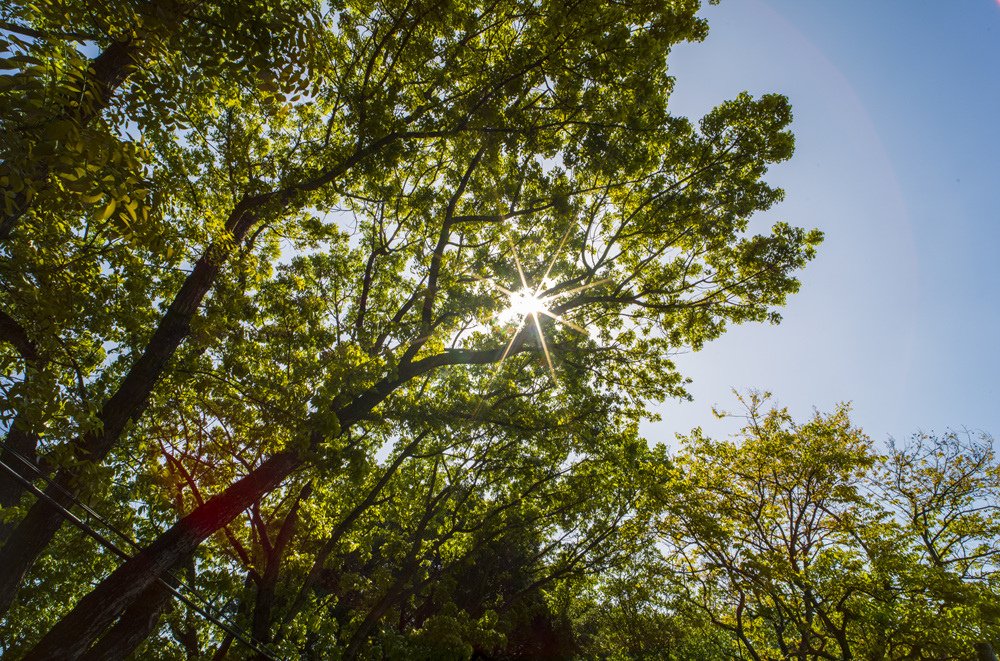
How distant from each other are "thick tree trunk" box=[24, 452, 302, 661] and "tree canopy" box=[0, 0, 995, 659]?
27mm

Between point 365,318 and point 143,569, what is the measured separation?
622 cm

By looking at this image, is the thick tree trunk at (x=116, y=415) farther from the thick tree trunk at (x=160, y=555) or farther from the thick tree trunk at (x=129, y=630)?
the thick tree trunk at (x=129, y=630)

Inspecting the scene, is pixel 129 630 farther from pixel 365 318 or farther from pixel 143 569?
pixel 365 318

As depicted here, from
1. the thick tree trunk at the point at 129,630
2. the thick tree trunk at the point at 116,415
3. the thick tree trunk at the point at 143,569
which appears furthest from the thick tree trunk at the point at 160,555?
the thick tree trunk at the point at 116,415

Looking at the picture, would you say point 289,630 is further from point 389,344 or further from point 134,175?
point 134,175

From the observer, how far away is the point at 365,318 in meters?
10.6

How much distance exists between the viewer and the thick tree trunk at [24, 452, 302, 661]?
4.82 metres

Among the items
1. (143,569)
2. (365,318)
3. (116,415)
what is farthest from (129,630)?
(365,318)

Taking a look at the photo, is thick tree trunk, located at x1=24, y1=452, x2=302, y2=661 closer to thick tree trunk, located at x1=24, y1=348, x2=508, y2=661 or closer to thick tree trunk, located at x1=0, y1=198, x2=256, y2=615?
thick tree trunk, located at x1=24, y1=348, x2=508, y2=661

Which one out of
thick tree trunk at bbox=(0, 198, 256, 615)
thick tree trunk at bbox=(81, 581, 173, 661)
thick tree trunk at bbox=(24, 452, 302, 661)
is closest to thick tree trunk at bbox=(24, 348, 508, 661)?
thick tree trunk at bbox=(24, 452, 302, 661)

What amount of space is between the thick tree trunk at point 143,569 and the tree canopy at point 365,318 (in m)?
0.03

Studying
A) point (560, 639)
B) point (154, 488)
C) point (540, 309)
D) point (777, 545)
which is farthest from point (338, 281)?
point (560, 639)

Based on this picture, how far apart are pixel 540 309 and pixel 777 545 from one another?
908 centimetres

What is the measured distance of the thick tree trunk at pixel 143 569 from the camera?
4.82 m
